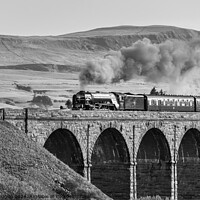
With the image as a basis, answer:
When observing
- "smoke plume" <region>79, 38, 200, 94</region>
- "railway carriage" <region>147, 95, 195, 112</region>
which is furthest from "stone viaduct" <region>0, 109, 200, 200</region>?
"smoke plume" <region>79, 38, 200, 94</region>

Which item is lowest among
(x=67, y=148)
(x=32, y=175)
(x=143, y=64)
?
(x=32, y=175)

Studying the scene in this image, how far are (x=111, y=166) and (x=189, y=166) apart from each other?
10560mm

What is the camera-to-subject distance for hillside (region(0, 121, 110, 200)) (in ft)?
141

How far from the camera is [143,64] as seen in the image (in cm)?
8550

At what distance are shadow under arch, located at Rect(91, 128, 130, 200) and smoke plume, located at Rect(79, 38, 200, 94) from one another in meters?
18.4

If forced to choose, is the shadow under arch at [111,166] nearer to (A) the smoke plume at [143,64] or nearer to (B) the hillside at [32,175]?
(B) the hillside at [32,175]

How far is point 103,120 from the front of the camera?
58.9 m

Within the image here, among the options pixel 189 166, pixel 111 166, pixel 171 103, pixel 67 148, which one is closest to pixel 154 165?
pixel 189 166

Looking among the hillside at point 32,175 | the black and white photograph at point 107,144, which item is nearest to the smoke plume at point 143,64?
the black and white photograph at point 107,144

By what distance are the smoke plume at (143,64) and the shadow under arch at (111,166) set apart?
18394 mm

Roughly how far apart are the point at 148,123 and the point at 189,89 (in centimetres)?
10278

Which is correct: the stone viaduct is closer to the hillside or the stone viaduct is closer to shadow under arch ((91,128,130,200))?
shadow under arch ((91,128,130,200))

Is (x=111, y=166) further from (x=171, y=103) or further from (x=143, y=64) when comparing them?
(x=143, y=64)

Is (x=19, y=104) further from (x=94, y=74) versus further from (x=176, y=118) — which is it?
(x=176, y=118)
